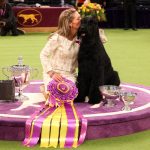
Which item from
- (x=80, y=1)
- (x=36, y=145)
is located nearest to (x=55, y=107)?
(x=36, y=145)

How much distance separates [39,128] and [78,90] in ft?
2.38

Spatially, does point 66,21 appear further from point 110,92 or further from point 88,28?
point 110,92

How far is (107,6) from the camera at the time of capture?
573 inches

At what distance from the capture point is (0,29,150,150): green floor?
371cm

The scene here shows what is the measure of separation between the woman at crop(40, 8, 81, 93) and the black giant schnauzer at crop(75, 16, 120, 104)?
188mm

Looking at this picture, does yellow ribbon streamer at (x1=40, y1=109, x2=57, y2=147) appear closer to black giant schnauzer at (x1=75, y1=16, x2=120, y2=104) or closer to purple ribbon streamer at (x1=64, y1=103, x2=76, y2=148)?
purple ribbon streamer at (x1=64, y1=103, x2=76, y2=148)

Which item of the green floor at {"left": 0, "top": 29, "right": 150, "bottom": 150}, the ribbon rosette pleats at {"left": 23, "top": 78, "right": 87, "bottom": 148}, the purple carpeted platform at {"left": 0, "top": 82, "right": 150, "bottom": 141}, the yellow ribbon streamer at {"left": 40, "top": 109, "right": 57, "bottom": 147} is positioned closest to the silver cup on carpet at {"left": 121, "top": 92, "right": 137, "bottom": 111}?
the purple carpeted platform at {"left": 0, "top": 82, "right": 150, "bottom": 141}

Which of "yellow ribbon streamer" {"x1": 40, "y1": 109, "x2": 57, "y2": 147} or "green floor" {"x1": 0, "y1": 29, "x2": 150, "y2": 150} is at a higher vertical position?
"yellow ribbon streamer" {"x1": 40, "y1": 109, "x2": 57, "y2": 147}

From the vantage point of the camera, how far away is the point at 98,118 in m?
3.81

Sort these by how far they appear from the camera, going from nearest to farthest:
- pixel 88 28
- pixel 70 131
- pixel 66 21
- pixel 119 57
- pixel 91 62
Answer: pixel 70 131 → pixel 88 28 → pixel 91 62 → pixel 66 21 → pixel 119 57

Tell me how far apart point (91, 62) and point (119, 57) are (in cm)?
446

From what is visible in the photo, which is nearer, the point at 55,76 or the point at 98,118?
the point at 98,118

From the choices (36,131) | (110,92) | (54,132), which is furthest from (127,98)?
(36,131)

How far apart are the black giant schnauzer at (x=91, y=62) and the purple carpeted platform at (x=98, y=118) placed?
140 mm
